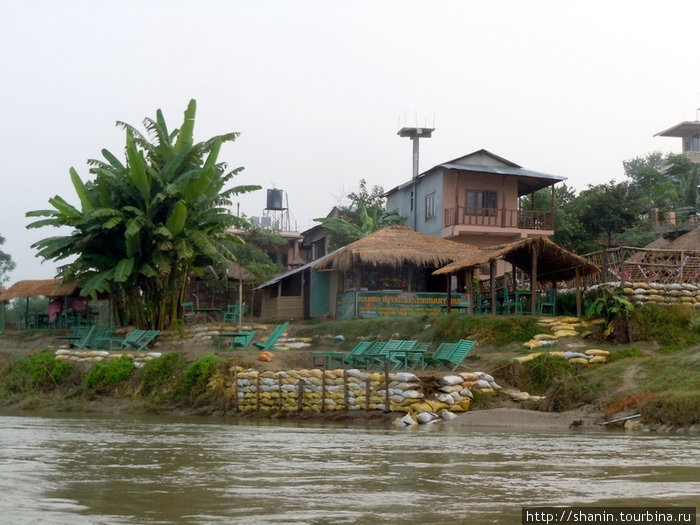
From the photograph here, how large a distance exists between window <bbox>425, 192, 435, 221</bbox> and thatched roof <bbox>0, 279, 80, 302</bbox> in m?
13.3

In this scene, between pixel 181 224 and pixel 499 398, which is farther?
pixel 181 224

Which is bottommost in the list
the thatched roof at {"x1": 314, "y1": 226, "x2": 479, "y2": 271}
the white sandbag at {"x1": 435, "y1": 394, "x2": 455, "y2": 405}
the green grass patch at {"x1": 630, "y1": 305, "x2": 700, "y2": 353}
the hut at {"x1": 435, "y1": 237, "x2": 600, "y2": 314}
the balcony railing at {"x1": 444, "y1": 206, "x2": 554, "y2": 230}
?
the white sandbag at {"x1": 435, "y1": 394, "x2": 455, "y2": 405}

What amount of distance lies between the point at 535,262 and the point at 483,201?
13341mm

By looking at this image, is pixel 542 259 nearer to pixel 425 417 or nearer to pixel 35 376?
pixel 425 417

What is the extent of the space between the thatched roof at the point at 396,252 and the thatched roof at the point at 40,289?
9.98 meters

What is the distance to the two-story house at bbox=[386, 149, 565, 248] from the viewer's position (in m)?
32.8

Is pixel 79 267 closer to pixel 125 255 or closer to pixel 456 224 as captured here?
pixel 125 255

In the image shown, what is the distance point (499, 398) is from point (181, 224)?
11988 millimetres

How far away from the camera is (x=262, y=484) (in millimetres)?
7898

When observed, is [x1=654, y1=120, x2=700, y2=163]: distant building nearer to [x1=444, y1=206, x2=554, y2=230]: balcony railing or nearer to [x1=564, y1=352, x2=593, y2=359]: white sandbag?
[x1=444, y1=206, x2=554, y2=230]: balcony railing

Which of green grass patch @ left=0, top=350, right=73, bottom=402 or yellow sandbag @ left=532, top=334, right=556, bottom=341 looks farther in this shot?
green grass patch @ left=0, top=350, right=73, bottom=402

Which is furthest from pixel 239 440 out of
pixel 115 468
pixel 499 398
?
pixel 499 398

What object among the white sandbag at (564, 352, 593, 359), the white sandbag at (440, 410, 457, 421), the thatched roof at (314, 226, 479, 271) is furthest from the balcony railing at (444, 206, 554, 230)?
the white sandbag at (440, 410, 457, 421)

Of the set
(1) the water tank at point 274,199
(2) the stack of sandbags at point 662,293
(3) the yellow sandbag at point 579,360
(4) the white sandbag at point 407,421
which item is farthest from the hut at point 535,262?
(1) the water tank at point 274,199
